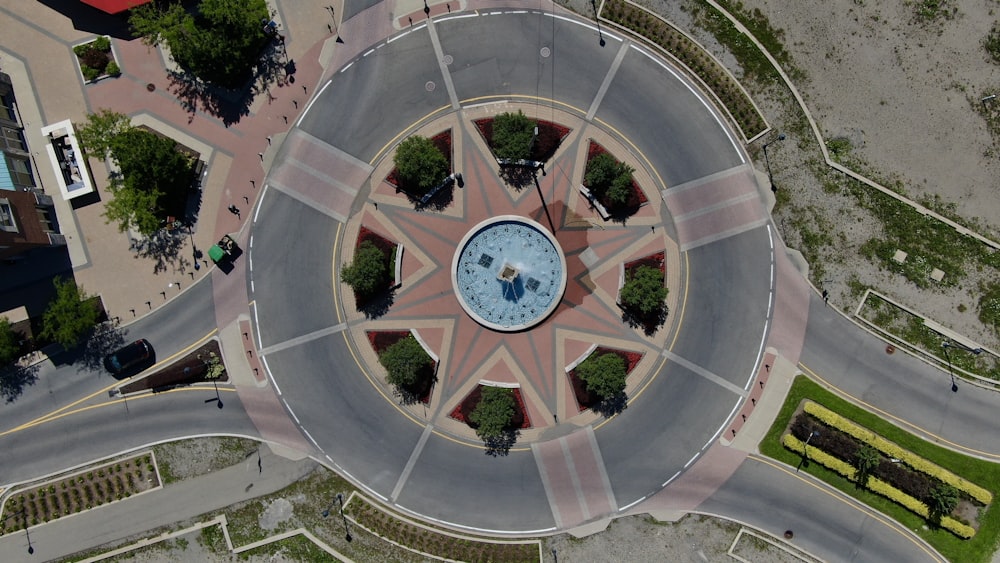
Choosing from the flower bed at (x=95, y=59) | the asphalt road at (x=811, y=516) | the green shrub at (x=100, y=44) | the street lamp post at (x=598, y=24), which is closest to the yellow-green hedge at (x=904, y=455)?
the asphalt road at (x=811, y=516)

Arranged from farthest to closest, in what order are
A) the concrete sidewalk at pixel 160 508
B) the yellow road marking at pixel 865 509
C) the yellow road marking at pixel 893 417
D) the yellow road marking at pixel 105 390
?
the yellow road marking at pixel 105 390 < the concrete sidewalk at pixel 160 508 < the yellow road marking at pixel 893 417 < the yellow road marking at pixel 865 509

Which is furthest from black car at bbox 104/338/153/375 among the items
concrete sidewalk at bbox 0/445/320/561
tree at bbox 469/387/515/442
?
tree at bbox 469/387/515/442

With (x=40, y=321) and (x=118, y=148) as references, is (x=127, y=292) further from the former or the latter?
(x=118, y=148)

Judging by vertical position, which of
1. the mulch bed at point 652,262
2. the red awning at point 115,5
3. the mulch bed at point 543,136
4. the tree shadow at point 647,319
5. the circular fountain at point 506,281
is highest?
the red awning at point 115,5

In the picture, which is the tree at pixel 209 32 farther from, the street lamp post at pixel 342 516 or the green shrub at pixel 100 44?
the street lamp post at pixel 342 516

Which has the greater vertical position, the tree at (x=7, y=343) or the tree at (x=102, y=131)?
the tree at (x=102, y=131)

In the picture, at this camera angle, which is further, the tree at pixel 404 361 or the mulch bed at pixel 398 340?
the mulch bed at pixel 398 340
